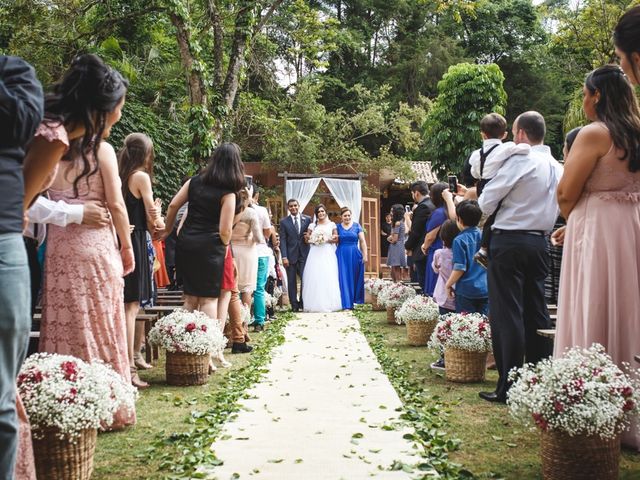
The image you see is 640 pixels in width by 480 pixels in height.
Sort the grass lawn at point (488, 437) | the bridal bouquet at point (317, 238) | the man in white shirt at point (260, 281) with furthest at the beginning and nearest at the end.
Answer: the bridal bouquet at point (317, 238) → the man in white shirt at point (260, 281) → the grass lawn at point (488, 437)

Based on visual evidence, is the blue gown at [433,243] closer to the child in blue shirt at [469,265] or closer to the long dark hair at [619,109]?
the child in blue shirt at [469,265]

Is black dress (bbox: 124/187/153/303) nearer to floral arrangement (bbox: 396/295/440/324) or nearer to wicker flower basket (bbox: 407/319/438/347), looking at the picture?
floral arrangement (bbox: 396/295/440/324)

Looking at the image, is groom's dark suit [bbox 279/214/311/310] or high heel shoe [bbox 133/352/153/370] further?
groom's dark suit [bbox 279/214/311/310]

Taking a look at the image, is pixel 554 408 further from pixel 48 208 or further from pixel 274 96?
pixel 274 96

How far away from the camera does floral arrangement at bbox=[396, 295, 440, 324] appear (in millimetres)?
8562

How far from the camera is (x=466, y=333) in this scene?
6.16 metres

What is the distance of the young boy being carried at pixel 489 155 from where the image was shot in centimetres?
540

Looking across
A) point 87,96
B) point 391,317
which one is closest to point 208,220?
point 87,96

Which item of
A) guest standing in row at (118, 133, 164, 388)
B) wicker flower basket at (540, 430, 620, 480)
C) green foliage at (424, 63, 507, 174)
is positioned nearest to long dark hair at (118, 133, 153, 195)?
guest standing in row at (118, 133, 164, 388)

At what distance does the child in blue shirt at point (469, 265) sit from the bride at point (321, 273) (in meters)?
7.15

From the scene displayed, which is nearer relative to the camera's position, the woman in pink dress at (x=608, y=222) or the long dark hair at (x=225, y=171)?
the woman in pink dress at (x=608, y=222)

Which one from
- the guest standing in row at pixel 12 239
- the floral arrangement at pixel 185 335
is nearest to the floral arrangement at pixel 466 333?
the floral arrangement at pixel 185 335

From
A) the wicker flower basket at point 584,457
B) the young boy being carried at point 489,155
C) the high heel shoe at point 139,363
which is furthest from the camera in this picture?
the high heel shoe at point 139,363

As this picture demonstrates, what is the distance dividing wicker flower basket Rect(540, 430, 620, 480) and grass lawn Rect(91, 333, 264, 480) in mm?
1943
